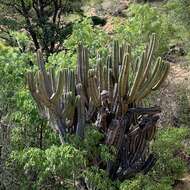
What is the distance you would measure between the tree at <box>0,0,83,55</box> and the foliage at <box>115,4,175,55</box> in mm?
5796

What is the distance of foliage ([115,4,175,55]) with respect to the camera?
14.1 meters

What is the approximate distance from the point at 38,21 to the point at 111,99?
13.8m

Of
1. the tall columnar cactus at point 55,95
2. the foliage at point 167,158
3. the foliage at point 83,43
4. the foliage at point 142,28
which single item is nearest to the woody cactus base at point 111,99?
the tall columnar cactus at point 55,95

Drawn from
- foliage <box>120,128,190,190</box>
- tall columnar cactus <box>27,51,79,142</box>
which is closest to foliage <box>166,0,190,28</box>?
foliage <box>120,128,190,190</box>

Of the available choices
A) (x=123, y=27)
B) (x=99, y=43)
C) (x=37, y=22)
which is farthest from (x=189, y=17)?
(x=99, y=43)

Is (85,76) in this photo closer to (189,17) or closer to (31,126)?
(31,126)

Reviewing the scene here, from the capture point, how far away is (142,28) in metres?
15.4

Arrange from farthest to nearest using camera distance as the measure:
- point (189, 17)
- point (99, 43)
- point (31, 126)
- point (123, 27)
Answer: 1. point (189, 17)
2. point (123, 27)
3. point (99, 43)
4. point (31, 126)

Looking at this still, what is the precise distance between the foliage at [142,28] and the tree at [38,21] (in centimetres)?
580

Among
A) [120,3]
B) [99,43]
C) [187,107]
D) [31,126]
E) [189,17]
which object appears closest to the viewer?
[31,126]

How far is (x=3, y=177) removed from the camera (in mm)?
9914

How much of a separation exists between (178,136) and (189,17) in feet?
43.5

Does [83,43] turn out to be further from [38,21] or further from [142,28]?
[38,21]

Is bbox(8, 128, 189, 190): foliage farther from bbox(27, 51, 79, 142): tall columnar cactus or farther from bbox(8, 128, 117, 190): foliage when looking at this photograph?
Answer: bbox(27, 51, 79, 142): tall columnar cactus
